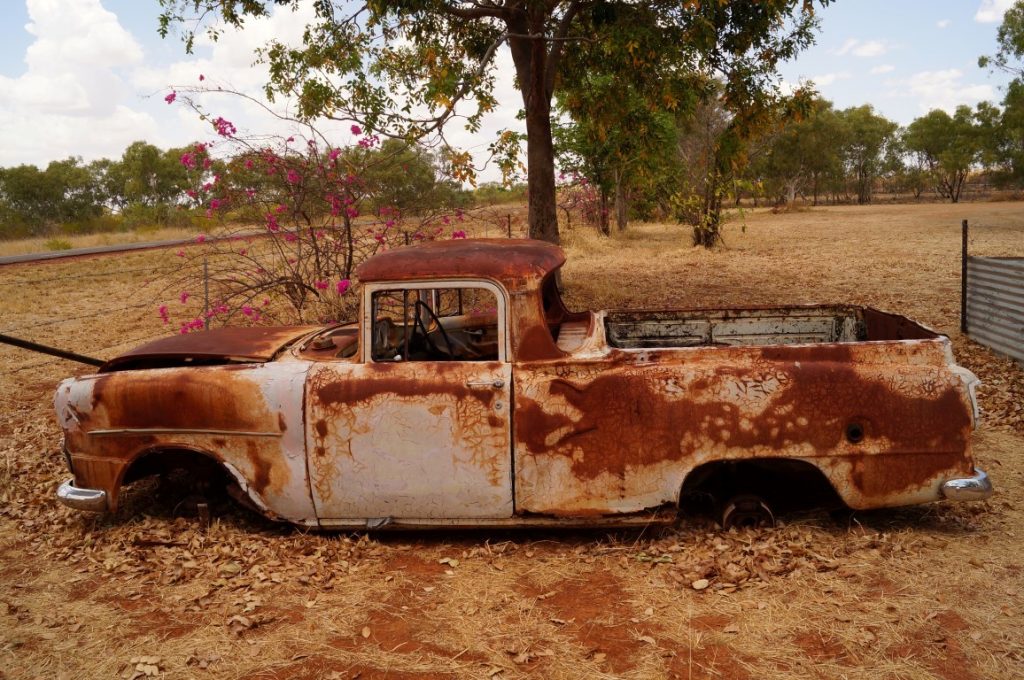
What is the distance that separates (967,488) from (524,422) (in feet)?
7.38

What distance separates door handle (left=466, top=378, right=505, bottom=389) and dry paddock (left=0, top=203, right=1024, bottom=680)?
0.94 metres

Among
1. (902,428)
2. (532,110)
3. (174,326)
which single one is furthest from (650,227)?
(902,428)

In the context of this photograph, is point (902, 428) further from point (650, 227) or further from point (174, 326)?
point (650, 227)

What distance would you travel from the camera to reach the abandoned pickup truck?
3.63 m

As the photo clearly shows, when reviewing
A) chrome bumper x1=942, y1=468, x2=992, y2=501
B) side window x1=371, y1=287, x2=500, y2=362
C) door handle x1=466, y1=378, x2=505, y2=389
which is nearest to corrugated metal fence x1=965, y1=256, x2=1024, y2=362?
chrome bumper x1=942, y1=468, x2=992, y2=501

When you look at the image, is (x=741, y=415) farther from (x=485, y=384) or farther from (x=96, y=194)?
(x=96, y=194)

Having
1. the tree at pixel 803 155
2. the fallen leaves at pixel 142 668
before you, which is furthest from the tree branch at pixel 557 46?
the tree at pixel 803 155

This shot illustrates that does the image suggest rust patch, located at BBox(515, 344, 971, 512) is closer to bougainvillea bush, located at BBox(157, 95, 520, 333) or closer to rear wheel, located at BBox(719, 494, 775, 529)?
rear wheel, located at BBox(719, 494, 775, 529)

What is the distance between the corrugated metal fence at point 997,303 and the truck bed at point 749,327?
3.24 metres

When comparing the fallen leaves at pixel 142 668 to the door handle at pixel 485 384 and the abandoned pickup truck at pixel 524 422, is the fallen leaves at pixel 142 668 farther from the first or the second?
the door handle at pixel 485 384

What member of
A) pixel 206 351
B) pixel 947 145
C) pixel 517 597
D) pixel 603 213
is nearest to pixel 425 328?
pixel 206 351

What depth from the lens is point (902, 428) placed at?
3.61 m

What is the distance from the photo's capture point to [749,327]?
4.81 metres

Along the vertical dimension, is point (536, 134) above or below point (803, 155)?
below
